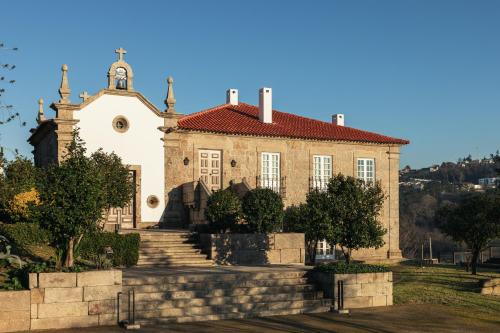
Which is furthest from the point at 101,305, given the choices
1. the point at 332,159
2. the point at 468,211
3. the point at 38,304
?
the point at 332,159

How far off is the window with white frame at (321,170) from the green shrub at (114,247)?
12476mm

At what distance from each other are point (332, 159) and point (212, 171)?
6.34 m

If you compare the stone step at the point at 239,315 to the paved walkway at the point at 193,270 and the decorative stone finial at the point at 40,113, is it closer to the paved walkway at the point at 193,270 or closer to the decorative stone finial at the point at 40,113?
the paved walkway at the point at 193,270

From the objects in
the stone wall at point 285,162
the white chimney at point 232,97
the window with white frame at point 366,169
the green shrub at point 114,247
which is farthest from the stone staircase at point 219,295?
the white chimney at point 232,97

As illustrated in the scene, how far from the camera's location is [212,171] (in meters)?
26.4

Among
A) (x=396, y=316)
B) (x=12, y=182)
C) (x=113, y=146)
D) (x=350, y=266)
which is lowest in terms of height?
(x=396, y=316)

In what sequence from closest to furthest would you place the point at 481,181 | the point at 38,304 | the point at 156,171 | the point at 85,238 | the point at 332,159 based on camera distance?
the point at 38,304
the point at 85,238
the point at 156,171
the point at 332,159
the point at 481,181

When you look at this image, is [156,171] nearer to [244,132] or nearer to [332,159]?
[244,132]

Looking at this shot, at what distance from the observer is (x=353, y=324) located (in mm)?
13391

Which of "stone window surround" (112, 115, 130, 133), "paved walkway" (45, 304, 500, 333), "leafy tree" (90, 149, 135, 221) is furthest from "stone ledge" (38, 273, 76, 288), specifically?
"stone window surround" (112, 115, 130, 133)

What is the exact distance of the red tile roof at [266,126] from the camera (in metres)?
26.7

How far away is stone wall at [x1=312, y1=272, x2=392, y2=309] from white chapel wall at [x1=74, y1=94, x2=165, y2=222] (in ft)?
35.2

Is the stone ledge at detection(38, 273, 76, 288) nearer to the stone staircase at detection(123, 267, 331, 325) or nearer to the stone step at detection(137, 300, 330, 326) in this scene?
the stone staircase at detection(123, 267, 331, 325)

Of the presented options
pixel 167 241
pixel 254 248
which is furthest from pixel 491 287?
pixel 167 241
